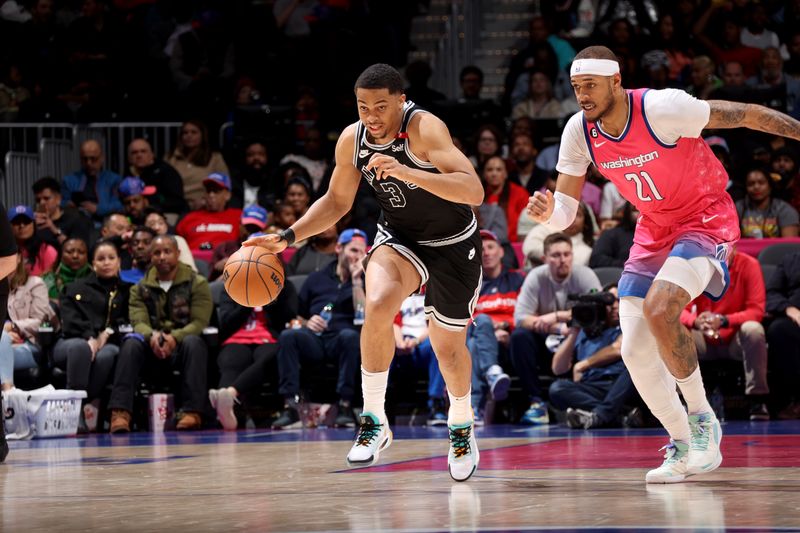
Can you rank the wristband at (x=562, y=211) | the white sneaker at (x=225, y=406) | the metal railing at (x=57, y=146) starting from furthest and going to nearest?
the metal railing at (x=57, y=146)
the white sneaker at (x=225, y=406)
the wristband at (x=562, y=211)

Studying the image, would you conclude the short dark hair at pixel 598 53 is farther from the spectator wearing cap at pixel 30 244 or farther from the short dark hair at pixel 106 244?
the spectator wearing cap at pixel 30 244

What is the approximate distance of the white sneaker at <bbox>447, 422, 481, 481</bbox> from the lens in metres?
5.08

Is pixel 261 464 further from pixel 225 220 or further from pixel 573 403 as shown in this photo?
pixel 225 220

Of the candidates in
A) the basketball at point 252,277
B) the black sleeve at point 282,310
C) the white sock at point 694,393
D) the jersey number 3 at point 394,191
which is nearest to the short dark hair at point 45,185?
the black sleeve at point 282,310

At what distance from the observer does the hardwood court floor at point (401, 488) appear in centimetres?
385

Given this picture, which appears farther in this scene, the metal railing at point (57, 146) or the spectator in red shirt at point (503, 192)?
the metal railing at point (57, 146)

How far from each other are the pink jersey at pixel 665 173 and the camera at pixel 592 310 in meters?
3.52

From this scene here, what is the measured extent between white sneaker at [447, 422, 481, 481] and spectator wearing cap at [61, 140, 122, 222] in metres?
7.61

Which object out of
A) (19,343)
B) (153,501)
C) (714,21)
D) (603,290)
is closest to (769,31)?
(714,21)

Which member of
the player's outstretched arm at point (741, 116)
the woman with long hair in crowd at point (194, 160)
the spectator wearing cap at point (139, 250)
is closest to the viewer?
the player's outstretched arm at point (741, 116)

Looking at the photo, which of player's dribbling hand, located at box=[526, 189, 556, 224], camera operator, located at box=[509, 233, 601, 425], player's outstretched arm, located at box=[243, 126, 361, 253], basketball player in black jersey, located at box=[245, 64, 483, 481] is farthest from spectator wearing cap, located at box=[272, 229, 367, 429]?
player's dribbling hand, located at box=[526, 189, 556, 224]

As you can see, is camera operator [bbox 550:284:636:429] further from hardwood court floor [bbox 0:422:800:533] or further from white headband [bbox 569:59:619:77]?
white headband [bbox 569:59:619:77]

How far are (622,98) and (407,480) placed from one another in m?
1.84

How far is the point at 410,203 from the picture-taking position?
212 inches
